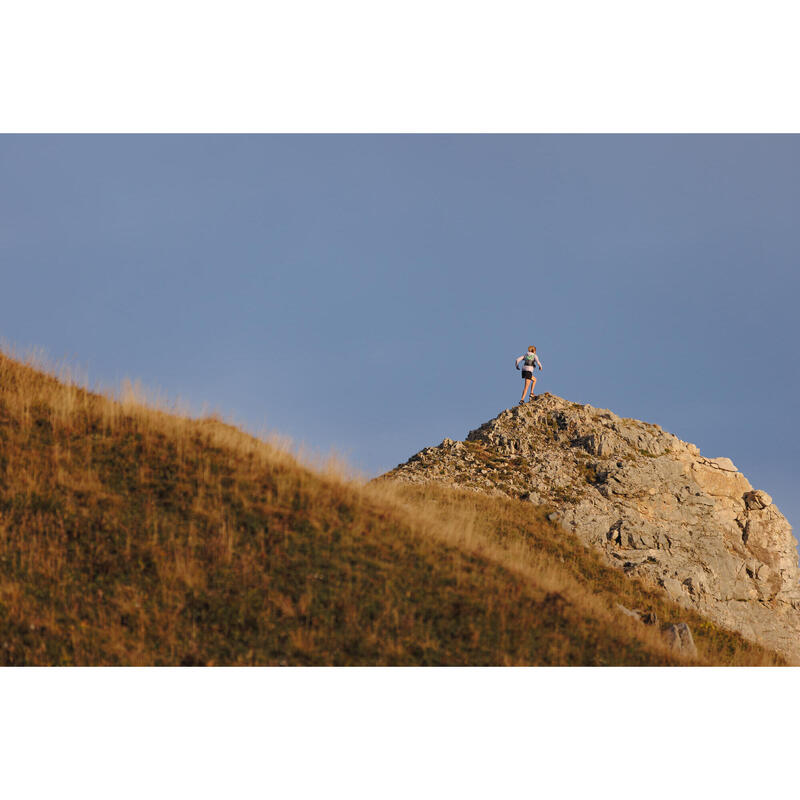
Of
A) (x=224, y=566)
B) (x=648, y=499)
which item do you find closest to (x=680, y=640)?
(x=224, y=566)

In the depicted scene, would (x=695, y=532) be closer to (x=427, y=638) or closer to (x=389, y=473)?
(x=389, y=473)

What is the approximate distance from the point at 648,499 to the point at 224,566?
26.4 m

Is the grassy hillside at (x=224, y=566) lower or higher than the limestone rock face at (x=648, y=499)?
lower

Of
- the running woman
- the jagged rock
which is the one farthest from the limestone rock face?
the jagged rock

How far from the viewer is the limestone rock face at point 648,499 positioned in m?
28.7

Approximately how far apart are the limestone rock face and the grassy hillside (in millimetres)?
14963

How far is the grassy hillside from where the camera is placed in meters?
10.6

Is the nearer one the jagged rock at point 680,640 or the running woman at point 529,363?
the jagged rock at point 680,640

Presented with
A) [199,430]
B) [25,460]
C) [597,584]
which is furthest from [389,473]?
[25,460]

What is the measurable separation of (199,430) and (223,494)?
2.93 metres

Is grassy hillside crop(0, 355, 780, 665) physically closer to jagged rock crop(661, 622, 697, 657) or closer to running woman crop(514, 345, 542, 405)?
jagged rock crop(661, 622, 697, 657)

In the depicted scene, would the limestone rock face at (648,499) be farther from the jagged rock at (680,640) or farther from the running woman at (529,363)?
the jagged rock at (680,640)

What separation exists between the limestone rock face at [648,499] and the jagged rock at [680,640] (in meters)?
10.1

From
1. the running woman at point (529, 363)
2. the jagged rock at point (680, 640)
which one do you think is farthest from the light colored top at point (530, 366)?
the jagged rock at point (680, 640)
